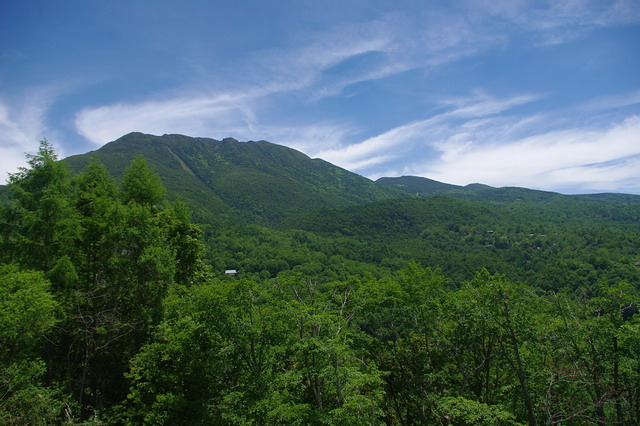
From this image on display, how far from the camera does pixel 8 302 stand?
371 inches

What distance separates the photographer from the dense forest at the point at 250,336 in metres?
10.0

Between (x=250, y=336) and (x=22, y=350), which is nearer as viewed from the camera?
(x=250, y=336)

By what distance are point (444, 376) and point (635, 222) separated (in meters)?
252

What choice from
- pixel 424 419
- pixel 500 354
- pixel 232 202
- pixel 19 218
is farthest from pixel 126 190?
pixel 232 202

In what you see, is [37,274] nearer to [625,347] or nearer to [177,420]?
[177,420]

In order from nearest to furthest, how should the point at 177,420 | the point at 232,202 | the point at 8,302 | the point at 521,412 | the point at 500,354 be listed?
the point at 8,302, the point at 177,420, the point at 521,412, the point at 500,354, the point at 232,202

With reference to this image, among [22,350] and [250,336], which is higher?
[250,336]

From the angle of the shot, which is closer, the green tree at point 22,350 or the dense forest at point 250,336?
the green tree at point 22,350

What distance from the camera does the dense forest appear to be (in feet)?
32.9

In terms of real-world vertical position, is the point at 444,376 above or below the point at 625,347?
below

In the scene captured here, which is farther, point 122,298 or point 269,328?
point 122,298

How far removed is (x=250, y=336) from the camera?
10688 millimetres

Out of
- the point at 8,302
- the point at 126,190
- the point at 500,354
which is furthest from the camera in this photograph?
the point at 126,190

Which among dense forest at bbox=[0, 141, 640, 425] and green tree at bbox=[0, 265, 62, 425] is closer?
green tree at bbox=[0, 265, 62, 425]
